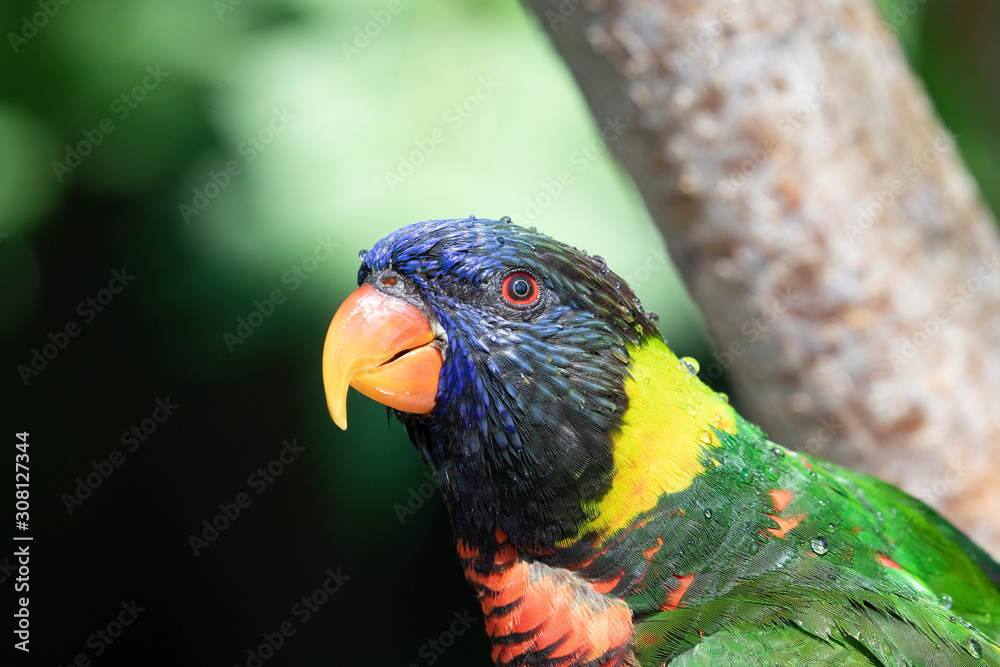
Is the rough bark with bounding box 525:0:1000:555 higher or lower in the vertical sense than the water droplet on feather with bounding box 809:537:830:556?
higher

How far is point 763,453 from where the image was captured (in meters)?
1.67

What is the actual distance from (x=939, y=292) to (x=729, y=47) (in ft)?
3.75

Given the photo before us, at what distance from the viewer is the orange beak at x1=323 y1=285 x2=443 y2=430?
1516 millimetres

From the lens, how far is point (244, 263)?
3.90 meters

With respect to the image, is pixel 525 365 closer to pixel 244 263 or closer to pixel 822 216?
pixel 822 216

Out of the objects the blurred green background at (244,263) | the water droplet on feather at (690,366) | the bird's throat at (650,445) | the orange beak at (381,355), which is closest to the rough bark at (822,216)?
the water droplet on feather at (690,366)

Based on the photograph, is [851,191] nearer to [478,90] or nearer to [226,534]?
[478,90]

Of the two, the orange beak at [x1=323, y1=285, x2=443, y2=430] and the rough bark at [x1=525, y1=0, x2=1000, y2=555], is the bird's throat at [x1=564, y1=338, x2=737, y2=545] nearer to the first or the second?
the orange beak at [x1=323, y1=285, x2=443, y2=430]

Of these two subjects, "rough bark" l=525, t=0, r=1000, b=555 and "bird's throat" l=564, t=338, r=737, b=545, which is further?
"rough bark" l=525, t=0, r=1000, b=555

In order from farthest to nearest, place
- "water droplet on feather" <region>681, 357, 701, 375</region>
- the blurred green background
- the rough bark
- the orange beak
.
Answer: the blurred green background, the rough bark, "water droplet on feather" <region>681, 357, 701, 375</region>, the orange beak

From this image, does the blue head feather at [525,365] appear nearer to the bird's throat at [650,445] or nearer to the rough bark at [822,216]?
the bird's throat at [650,445]

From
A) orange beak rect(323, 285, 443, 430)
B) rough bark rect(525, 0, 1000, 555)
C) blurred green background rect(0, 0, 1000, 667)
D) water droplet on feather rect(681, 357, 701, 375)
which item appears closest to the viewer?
orange beak rect(323, 285, 443, 430)

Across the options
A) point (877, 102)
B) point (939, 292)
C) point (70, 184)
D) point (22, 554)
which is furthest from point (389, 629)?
point (877, 102)

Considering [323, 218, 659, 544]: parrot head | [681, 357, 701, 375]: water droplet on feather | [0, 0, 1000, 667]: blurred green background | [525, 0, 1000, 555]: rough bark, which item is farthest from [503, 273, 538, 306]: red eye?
[0, 0, 1000, 667]: blurred green background
